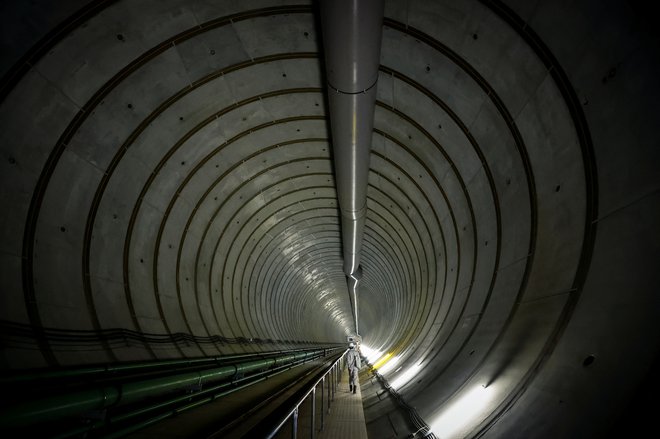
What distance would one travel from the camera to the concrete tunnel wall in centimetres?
329

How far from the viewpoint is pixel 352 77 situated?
5832 mm

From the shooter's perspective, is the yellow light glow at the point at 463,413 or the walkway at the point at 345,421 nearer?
the yellow light glow at the point at 463,413

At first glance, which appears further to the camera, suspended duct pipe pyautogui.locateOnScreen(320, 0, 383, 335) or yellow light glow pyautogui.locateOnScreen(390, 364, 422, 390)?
yellow light glow pyautogui.locateOnScreen(390, 364, 422, 390)

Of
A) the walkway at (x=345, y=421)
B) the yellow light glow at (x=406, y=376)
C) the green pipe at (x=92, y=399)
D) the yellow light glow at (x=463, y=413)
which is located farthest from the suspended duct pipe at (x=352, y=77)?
the green pipe at (x=92, y=399)

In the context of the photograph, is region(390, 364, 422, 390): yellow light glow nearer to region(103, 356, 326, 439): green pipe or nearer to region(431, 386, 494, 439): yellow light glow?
region(431, 386, 494, 439): yellow light glow

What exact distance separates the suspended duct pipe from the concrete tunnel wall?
130 cm

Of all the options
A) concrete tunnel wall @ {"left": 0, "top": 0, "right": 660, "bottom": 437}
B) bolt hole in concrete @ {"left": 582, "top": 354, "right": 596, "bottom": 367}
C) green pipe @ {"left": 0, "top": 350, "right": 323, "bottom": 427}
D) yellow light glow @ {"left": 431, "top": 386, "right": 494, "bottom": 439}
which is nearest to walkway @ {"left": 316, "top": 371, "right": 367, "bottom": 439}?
concrete tunnel wall @ {"left": 0, "top": 0, "right": 660, "bottom": 437}

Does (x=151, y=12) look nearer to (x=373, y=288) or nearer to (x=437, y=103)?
(x=437, y=103)

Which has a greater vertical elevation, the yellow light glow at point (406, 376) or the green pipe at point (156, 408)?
the green pipe at point (156, 408)

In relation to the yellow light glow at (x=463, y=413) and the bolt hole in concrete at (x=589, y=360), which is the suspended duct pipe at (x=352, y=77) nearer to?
the bolt hole in concrete at (x=589, y=360)

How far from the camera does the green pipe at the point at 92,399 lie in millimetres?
2652

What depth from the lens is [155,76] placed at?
21.8 feet

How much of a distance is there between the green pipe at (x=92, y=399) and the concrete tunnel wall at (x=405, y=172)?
7.11 ft

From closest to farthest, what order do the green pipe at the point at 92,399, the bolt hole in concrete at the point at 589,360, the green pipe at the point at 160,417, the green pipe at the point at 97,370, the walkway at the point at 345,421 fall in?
1. the green pipe at the point at 92,399
2. the bolt hole in concrete at the point at 589,360
3. the green pipe at the point at 97,370
4. the green pipe at the point at 160,417
5. the walkway at the point at 345,421
